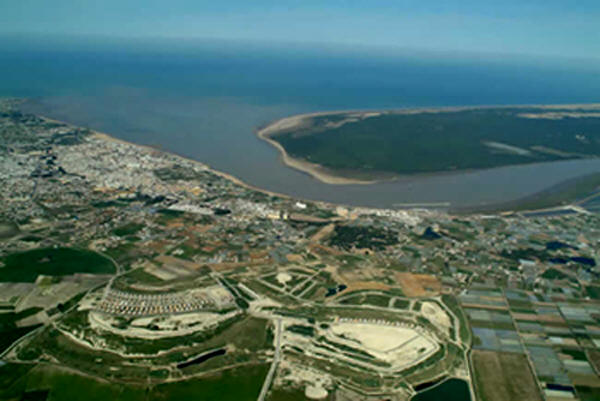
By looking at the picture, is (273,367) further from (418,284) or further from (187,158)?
(187,158)

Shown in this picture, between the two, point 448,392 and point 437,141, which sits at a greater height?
point 437,141

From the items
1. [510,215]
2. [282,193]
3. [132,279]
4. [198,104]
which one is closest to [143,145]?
[282,193]

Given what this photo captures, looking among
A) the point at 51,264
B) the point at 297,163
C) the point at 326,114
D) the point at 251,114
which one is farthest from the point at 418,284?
the point at 251,114

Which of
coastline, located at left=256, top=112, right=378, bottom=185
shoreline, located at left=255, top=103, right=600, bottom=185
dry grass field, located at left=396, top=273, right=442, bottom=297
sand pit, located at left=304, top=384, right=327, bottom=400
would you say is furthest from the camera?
shoreline, located at left=255, top=103, right=600, bottom=185

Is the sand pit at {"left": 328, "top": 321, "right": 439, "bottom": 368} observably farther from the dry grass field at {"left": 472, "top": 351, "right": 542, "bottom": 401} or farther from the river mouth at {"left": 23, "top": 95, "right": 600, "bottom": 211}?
the river mouth at {"left": 23, "top": 95, "right": 600, "bottom": 211}

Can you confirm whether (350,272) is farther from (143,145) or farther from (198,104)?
(198,104)

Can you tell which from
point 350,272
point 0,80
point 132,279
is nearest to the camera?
point 132,279

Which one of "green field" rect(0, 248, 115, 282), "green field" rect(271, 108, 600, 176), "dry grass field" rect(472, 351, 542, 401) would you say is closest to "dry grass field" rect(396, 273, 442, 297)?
"dry grass field" rect(472, 351, 542, 401)
